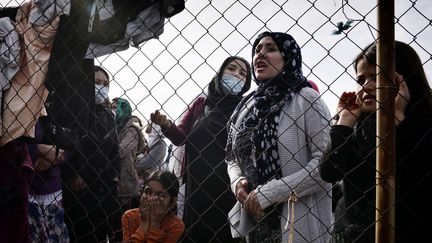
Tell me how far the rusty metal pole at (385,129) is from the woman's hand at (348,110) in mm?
486

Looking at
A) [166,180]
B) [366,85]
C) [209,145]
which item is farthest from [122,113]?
[366,85]

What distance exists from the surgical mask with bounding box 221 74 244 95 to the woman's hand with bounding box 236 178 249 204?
2.69ft

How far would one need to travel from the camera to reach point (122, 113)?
3754 mm

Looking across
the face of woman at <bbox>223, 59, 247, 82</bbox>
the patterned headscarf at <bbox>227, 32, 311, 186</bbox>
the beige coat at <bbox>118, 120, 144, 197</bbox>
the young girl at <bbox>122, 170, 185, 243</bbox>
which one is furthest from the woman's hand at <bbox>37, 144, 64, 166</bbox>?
the face of woman at <bbox>223, 59, 247, 82</bbox>

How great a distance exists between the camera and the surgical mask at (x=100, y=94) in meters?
3.40

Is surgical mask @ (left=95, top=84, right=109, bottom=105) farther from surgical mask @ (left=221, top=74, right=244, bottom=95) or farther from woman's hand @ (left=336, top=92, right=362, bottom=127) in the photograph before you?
woman's hand @ (left=336, top=92, right=362, bottom=127)

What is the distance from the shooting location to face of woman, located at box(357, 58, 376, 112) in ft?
6.03

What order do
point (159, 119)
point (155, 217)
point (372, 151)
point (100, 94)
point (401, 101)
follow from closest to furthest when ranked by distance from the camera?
point (372, 151) → point (401, 101) → point (159, 119) → point (155, 217) → point (100, 94)

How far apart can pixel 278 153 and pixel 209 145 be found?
1.93 feet

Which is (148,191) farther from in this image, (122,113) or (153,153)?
(122,113)

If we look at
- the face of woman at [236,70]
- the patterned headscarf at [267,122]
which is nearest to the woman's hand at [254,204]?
the patterned headscarf at [267,122]

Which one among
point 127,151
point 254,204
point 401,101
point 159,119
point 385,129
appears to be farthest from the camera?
point 127,151

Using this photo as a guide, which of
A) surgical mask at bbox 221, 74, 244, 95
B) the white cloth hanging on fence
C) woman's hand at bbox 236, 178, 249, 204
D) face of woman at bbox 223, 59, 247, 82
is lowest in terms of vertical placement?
woman's hand at bbox 236, 178, 249, 204

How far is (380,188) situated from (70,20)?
1.95 meters
